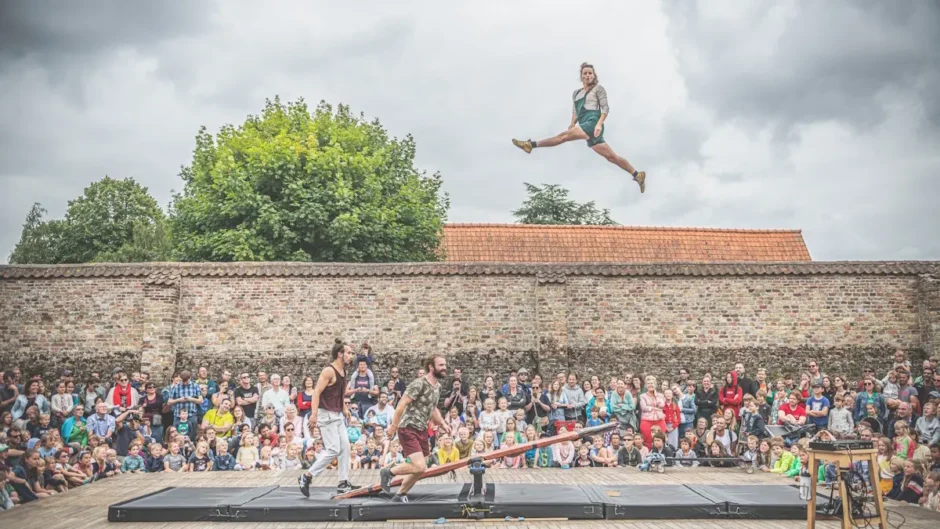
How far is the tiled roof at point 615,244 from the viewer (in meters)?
27.7

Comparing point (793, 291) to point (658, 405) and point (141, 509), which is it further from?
point (141, 509)

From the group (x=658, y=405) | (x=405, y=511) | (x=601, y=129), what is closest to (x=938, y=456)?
(x=658, y=405)

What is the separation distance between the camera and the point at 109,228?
4016cm

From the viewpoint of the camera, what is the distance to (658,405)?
13.7 m

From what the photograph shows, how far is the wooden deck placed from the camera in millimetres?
8250

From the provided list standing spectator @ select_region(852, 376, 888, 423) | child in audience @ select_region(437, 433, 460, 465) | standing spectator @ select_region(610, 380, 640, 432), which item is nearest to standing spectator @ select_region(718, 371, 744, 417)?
standing spectator @ select_region(610, 380, 640, 432)

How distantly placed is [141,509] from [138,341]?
8629mm

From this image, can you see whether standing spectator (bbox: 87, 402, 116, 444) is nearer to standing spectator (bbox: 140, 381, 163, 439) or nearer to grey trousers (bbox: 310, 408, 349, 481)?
standing spectator (bbox: 140, 381, 163, 439)

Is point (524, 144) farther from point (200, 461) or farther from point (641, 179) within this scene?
point (200, 461)

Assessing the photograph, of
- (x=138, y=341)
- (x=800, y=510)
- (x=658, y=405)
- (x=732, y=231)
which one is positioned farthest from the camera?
(x=732, y=231)

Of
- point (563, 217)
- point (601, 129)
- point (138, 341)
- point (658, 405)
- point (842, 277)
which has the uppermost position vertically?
point (563, 217)

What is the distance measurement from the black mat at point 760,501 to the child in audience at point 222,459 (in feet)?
24.2

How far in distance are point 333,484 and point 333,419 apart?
7.28ft

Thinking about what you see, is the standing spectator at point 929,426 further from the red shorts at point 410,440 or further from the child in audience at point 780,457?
the red shorts at point 410,440
